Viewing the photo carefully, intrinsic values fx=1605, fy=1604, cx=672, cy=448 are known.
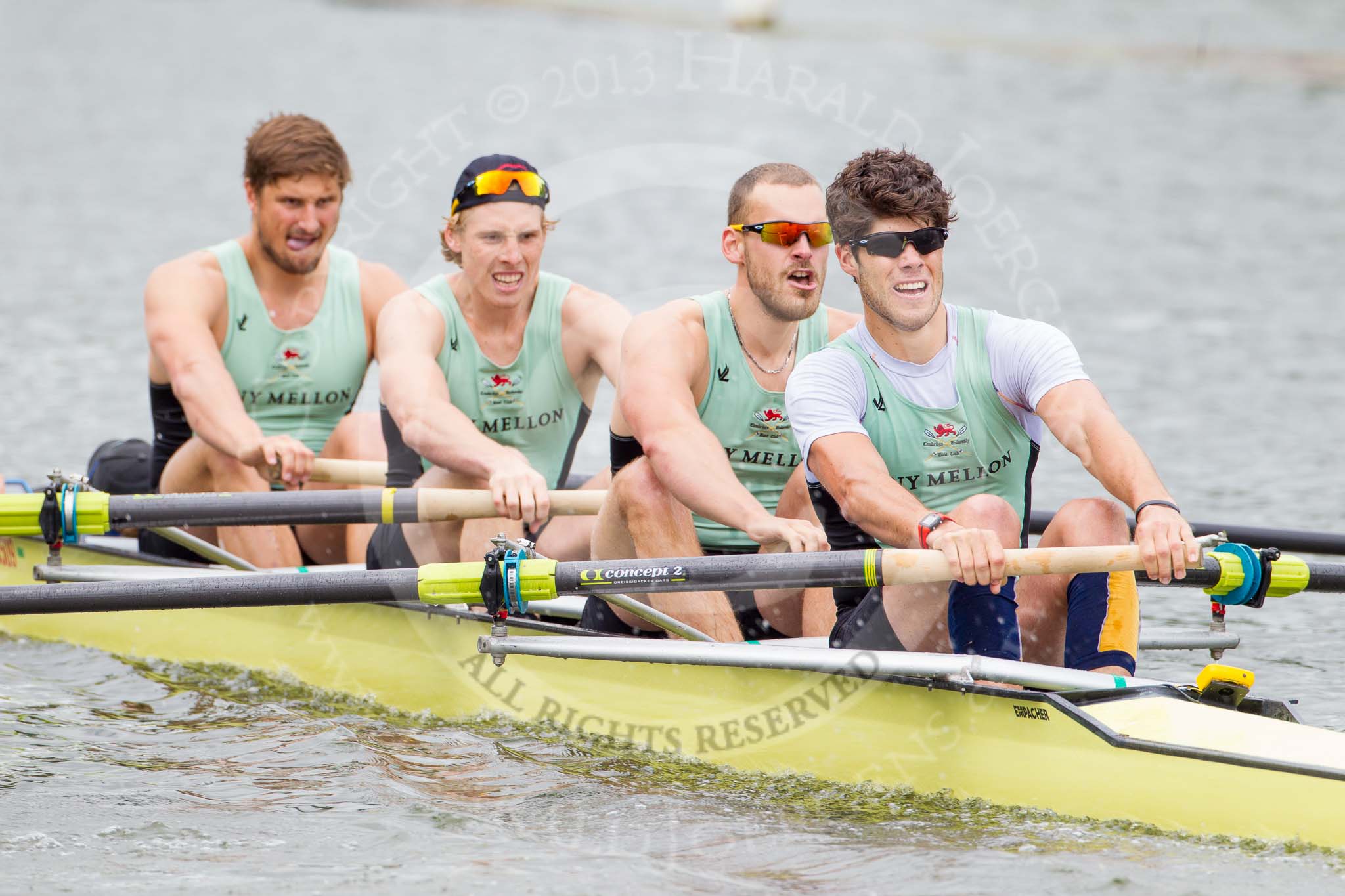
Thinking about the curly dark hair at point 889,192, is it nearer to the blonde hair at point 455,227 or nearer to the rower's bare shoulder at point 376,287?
the blonde hair at point 455,227

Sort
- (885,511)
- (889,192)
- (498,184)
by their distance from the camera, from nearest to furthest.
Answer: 1. (885,511)
2. (889,192)
3. (498,184)

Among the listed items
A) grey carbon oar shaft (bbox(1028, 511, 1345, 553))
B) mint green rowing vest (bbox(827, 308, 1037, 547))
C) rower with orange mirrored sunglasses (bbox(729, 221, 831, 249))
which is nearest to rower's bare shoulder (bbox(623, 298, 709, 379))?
rower with orange mirrored sunglasses (bbox(729, 221, 831, 249))

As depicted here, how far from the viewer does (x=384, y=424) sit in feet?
19.7

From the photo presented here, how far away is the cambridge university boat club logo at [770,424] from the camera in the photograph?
5.11 metres

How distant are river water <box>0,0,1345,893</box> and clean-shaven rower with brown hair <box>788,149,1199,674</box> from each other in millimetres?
524

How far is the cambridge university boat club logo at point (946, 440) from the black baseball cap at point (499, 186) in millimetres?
1931

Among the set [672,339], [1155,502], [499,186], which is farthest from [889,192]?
[499,186]

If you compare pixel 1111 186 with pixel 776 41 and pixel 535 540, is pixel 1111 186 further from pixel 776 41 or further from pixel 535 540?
pixel 535 540

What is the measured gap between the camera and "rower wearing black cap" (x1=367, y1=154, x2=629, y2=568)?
5.62 m

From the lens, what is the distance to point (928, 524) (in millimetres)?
4094

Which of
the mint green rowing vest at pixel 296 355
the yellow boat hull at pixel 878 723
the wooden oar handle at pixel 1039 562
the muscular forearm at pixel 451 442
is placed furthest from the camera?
the mint green rowing vest at pixel 296 355

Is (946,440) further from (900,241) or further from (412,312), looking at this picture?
(412,312)

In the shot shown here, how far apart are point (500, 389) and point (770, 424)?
119 centimetres

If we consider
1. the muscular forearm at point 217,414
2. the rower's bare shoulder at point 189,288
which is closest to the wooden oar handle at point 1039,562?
the muscular forearm at point 217,414
